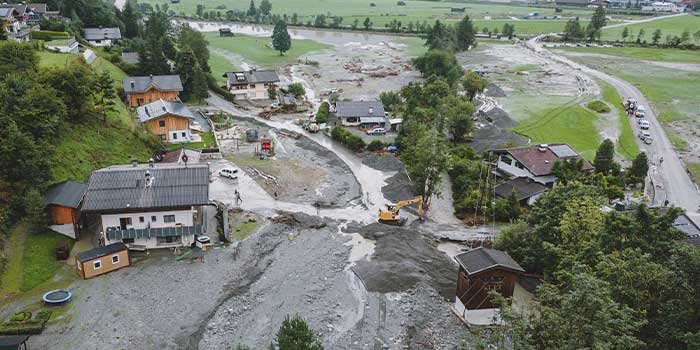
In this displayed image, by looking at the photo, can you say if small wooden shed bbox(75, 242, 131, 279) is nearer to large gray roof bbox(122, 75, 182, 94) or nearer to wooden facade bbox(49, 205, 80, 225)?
wooden facade bbox(49, 205, 80, 225)

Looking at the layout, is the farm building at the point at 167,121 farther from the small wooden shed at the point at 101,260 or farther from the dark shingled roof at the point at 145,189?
the small wooden shed at the point at 101,260

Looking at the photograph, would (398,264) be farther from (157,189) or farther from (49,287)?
(49,287)

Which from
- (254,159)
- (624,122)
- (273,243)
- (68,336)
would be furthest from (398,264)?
(624,122)

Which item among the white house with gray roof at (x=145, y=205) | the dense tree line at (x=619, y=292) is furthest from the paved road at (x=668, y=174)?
the white house with gray roof at (x=145, y=205)

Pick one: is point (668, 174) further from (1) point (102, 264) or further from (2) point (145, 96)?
(2) point (145, 96)

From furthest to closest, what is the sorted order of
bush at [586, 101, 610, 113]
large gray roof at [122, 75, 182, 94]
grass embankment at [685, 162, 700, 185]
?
bush at [586, 101, 610, 113]
large gray roof at [122, 75, 182, 94]
grass embankment at [685, 162, 700, 185]

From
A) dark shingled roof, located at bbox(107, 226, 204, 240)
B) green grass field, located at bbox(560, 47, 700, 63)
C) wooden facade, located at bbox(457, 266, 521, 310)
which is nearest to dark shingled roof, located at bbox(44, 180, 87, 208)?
dark shingled roof, located at bbox(107, 226, 204, 240)

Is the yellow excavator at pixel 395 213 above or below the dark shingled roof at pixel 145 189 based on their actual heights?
below

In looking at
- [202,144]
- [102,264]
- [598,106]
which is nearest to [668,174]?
[598,106]
